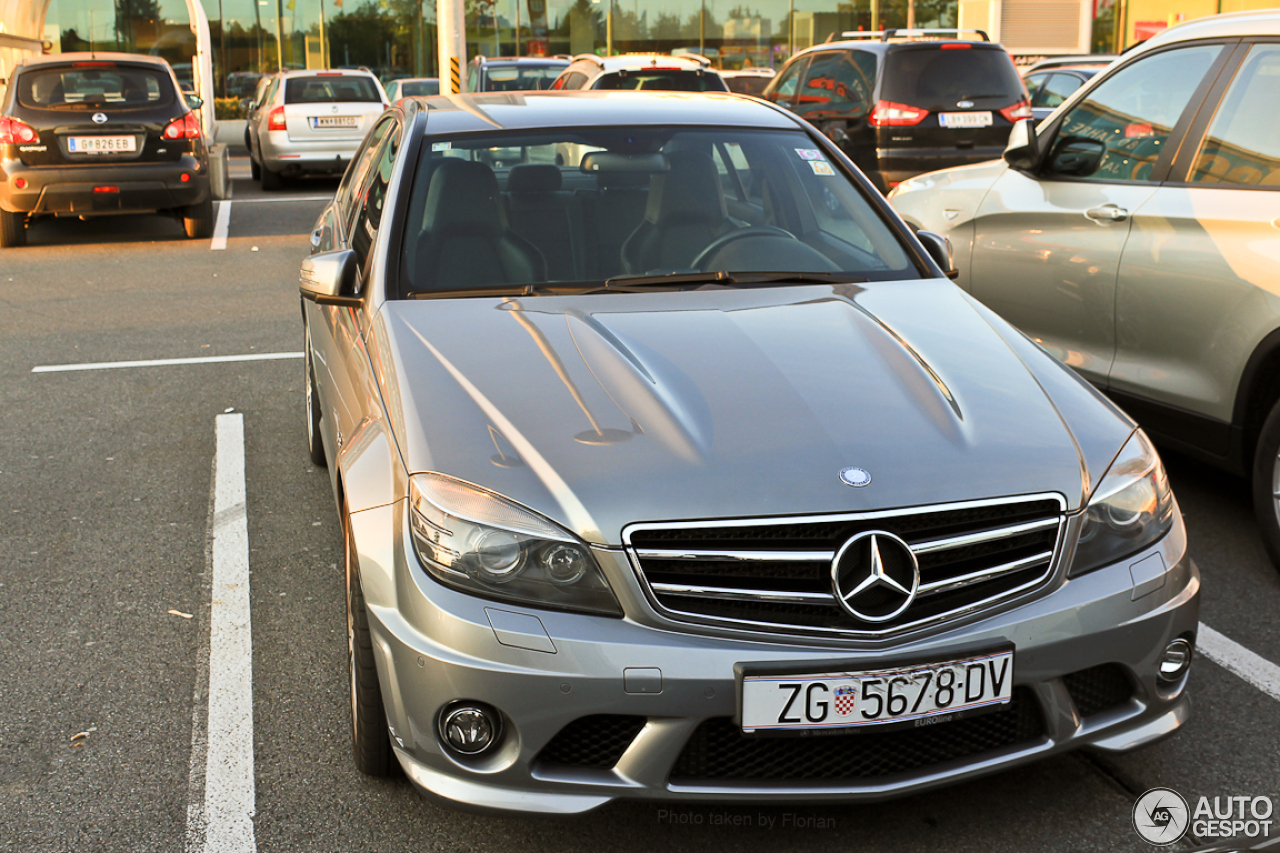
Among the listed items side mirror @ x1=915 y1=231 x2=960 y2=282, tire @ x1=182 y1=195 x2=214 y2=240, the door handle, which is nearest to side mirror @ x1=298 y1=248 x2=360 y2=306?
side mirror @ x1=915 y1=231 x2=960 y2=282

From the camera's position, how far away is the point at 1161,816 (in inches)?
113

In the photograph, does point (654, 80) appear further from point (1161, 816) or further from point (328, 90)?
point (1161, 816)

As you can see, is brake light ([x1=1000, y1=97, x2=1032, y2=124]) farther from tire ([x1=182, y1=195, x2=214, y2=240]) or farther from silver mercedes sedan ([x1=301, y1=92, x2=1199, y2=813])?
silver mercedes sedan ([x1=301, y1=92, x2=1199, y2=813])

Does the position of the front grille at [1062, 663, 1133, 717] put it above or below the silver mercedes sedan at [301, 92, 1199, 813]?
below

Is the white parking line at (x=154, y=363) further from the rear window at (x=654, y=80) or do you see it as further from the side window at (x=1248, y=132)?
the rear window at (x=654, y=80)

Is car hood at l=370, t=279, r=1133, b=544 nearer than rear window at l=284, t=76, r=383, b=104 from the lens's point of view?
Yes

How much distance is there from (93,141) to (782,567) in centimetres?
1091

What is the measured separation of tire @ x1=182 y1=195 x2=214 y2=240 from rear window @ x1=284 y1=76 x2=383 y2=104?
13.3 feet

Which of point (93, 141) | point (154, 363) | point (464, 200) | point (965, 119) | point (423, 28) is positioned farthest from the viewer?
point (423, 28)

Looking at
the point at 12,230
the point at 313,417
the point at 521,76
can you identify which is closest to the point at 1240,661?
the point at 313,417

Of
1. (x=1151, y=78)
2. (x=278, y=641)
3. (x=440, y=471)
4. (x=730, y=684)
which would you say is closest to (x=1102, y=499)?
(x=730, y=684)

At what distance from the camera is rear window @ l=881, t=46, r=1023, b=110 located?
11.9m

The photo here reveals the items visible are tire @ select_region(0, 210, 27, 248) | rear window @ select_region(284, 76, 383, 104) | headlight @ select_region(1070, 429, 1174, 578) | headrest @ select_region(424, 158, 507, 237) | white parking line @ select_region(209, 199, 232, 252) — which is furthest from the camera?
rear window @ select_region(284, 76, 383, 104)

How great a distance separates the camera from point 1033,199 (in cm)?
541
